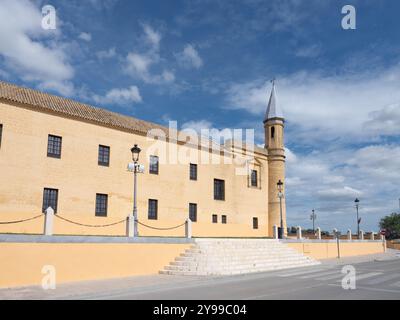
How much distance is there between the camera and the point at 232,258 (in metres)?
19.6

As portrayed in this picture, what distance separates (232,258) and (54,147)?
37.4ft

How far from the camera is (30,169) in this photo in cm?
1997

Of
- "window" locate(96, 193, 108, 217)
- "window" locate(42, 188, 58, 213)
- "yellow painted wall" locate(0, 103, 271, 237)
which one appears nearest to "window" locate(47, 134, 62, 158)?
"yellow painted wall" locate(0, 103, 271, 237)

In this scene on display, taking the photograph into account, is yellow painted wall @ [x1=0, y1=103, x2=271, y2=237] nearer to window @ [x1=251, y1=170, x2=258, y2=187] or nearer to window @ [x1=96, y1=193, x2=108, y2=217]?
window @ [x1=96, y1=193, x2=108, y2=217]

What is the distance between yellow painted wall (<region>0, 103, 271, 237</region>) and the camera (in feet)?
63.8

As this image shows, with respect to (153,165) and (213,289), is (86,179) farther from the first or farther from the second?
(213,289)

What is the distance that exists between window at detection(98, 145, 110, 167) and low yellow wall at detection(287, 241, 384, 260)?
544 inches

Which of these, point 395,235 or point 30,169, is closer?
point 30,169

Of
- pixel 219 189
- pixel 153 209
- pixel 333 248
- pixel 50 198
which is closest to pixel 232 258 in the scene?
pixel 153 209

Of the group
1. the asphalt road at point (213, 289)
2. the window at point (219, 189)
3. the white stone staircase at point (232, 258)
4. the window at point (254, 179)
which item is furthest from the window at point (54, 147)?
the window at point (254, 179)
